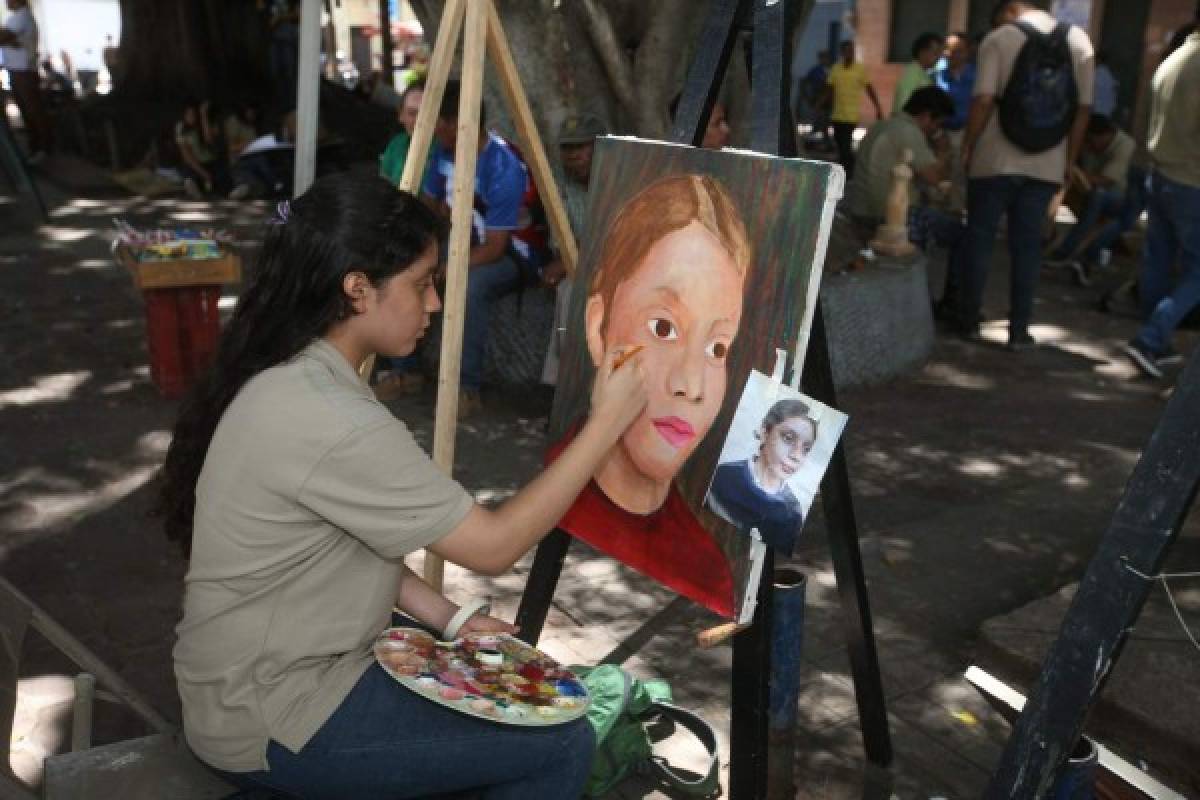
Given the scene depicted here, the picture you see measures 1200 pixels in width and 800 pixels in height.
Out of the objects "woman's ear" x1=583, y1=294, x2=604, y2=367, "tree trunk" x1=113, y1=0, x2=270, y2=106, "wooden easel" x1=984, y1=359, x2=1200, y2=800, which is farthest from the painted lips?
"tree trunk" x1=113, y1=0, x2=270, y2=106

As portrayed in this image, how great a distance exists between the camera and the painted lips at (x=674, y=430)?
97.2 inches

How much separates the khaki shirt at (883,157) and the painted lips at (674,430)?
523 cm

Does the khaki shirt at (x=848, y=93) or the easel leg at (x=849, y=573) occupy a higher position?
the khaki shirt at (x=848, y=93)

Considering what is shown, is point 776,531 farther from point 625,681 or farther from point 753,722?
point 625,681

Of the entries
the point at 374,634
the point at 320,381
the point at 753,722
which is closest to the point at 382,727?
the point at 374,634

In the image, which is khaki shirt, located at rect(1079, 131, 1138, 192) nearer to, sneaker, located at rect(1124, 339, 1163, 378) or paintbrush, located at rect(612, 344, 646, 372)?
sneaker, located at rect(1124, 339, 1163, 378)

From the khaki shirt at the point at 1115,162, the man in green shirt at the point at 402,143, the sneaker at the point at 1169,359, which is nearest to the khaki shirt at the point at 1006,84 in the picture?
the sneaker at the point at 1169,359

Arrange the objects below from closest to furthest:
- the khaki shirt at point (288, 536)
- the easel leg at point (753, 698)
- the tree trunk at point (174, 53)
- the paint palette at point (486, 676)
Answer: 1. the khaki shirt at point (288, 536)
2. the paint palette at point (486, 676)
3. the easel leg at point (753, 698)
4. the tree trunk at point (174, 53)

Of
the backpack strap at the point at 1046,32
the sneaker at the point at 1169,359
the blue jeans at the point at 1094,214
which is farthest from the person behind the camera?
the blue jeans at the point at 1094,214

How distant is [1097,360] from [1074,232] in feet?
8.71

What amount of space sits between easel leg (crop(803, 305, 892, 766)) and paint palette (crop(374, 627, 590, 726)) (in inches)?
28.3

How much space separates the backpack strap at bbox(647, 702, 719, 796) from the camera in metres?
2.80

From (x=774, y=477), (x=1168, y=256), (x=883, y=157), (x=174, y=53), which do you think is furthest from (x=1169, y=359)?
(x=174, y=53)

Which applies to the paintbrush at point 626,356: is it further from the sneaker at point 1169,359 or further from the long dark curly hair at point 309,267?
the sneaker at point 1169,359
